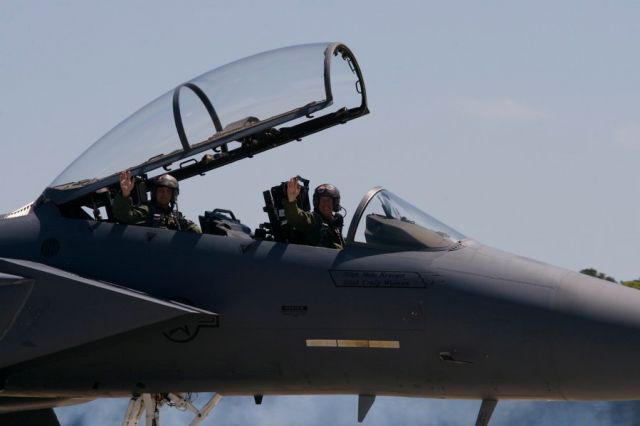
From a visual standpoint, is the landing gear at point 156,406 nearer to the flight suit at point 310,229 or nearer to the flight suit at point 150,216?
the flight suit at point 150,216

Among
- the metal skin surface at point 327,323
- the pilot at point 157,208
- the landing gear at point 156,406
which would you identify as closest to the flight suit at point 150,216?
the pilot at point 157,208

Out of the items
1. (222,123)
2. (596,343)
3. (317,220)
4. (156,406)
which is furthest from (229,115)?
(596,343)

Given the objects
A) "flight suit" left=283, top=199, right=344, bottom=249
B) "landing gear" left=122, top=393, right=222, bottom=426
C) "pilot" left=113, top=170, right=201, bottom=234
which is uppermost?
"pilot" left=113, top=170, right=201, bottom=234

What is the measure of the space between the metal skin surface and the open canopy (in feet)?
2.21

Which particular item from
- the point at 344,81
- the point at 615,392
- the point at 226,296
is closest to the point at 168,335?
the point at 226,296

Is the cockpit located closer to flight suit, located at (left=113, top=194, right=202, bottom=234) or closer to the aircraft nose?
flight suit, located at (left=113, top=194, right=202, bottom=234)

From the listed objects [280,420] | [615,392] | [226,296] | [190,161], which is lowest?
[280,420]

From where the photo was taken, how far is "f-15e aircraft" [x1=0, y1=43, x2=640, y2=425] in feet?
35.0

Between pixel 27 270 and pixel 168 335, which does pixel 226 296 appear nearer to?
pixel 168 335

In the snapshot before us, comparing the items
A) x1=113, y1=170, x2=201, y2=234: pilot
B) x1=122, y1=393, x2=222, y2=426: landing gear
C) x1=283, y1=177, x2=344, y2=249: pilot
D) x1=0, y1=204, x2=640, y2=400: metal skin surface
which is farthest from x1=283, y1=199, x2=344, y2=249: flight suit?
x1=122, y1=393, x2=222, y2=426: landing gear

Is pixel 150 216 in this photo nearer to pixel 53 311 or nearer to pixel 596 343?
pixel 53 311

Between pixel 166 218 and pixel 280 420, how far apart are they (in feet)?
13.7

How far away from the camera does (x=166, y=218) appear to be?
40.5ft

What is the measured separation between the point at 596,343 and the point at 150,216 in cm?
431
